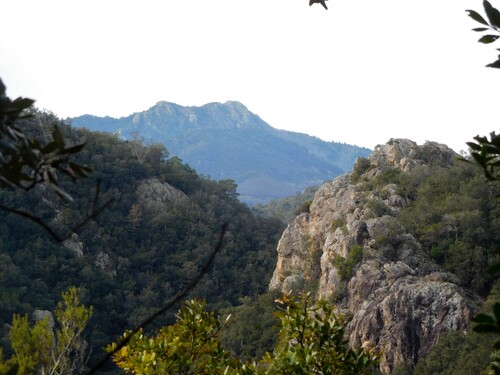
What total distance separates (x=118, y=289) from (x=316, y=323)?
116 feet

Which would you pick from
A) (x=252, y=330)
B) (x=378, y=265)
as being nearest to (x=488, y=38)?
(x=378, y=265)

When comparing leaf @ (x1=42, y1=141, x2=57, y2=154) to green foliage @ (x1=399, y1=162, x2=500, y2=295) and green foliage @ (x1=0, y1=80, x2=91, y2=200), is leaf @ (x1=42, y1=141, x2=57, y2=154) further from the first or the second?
green foliage @ (x1=399, y1=162, x2=500, y2=295)

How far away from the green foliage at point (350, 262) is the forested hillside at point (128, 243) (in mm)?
11676

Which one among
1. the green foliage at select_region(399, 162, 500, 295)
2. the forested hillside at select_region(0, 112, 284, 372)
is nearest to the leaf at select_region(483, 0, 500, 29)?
the green foliage at select_region(399, 162, 500, 295)

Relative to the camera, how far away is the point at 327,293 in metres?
27.0

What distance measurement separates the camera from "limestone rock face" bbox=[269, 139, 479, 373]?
22250mm

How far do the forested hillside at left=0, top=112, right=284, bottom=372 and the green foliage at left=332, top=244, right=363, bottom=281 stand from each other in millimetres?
11676

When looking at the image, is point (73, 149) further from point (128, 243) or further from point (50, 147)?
point (128, 243)

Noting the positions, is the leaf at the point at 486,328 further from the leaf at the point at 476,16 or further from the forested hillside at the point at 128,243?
the forested hillside at the point at 128,243

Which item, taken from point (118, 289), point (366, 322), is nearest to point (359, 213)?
point (366, 322)

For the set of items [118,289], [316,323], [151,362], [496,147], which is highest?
[496,147]

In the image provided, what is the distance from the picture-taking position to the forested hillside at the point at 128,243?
113 ft

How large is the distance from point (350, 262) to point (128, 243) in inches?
805

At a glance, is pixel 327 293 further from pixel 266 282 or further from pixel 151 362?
pixel 151 362
